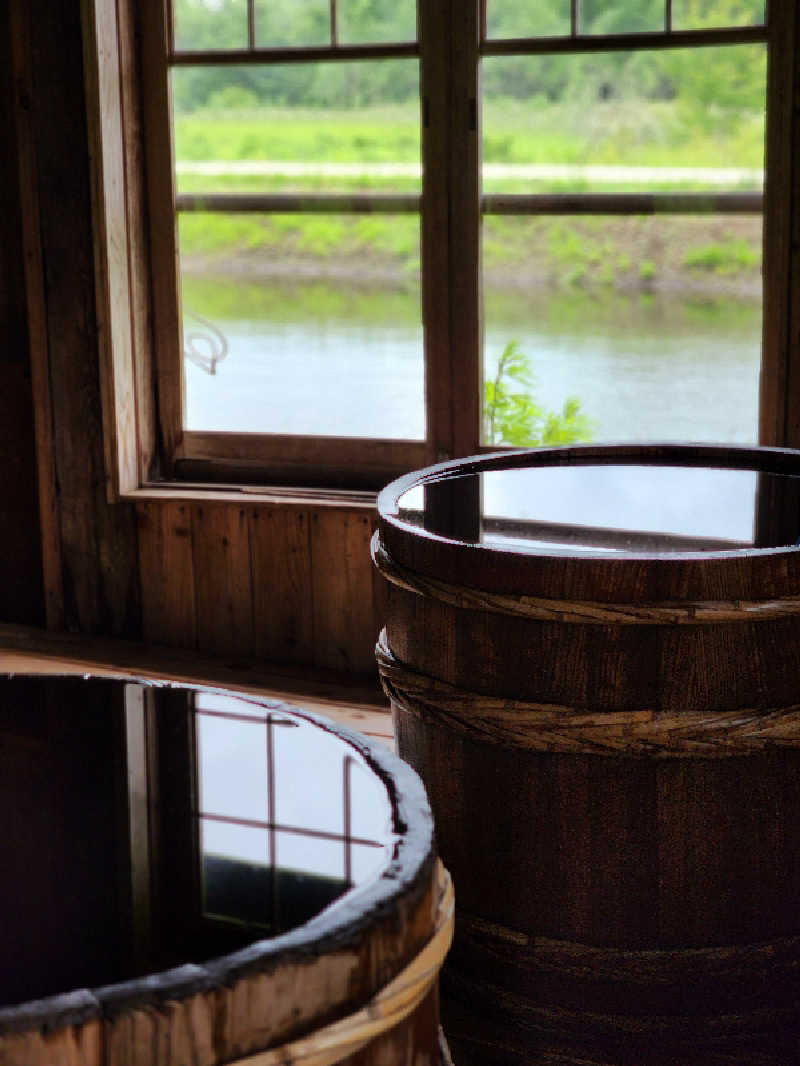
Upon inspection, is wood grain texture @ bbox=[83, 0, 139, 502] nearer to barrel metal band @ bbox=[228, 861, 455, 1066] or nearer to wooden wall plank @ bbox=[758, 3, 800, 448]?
wooden wall plank @ bbox=[758, 3, 800, 448]

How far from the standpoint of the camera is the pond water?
3184 mm

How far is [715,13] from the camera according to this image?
3010mm

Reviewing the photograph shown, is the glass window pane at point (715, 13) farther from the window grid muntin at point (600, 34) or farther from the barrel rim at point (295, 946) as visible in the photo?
the barrel rim at point (295, 946)

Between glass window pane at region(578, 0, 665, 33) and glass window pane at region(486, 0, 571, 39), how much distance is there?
0.05 m

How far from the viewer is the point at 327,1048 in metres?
0.88

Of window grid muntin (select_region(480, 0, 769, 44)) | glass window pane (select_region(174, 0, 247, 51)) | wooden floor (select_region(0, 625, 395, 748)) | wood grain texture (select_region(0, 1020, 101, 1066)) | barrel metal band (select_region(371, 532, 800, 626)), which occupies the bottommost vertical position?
wooden floor (select_region(0, 625, 395, 748))

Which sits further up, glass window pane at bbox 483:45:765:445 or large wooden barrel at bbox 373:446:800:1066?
glass window pane at bbox 483:45:765:445

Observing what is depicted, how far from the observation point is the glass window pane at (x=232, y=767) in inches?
47.9

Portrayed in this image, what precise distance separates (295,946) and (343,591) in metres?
2.63

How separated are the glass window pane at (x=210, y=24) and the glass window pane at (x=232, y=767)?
8.39 ft

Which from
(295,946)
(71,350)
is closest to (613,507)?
(295,946)

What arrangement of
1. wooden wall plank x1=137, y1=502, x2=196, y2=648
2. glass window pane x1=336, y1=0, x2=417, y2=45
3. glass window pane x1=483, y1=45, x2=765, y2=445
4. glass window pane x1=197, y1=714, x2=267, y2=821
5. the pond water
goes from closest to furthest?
1. glass window pane x1=197, y1=714, x2=267, y2=821
2. glass window pane x1=483, y1=45, x2=765, y2=445
3. the pond water
4. glass window pane x1=336, y1=0, x2=417, y2=45
5. wooden wall plank x1=137, y1=502, x2=196, y2=648

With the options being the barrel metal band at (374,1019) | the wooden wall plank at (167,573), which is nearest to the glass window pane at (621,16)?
the wooden wall plank at (167,573)

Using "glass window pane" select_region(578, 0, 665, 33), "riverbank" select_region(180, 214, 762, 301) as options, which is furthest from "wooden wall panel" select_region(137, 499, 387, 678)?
"glass window pane" select_region(578, 0, 665, 33)
